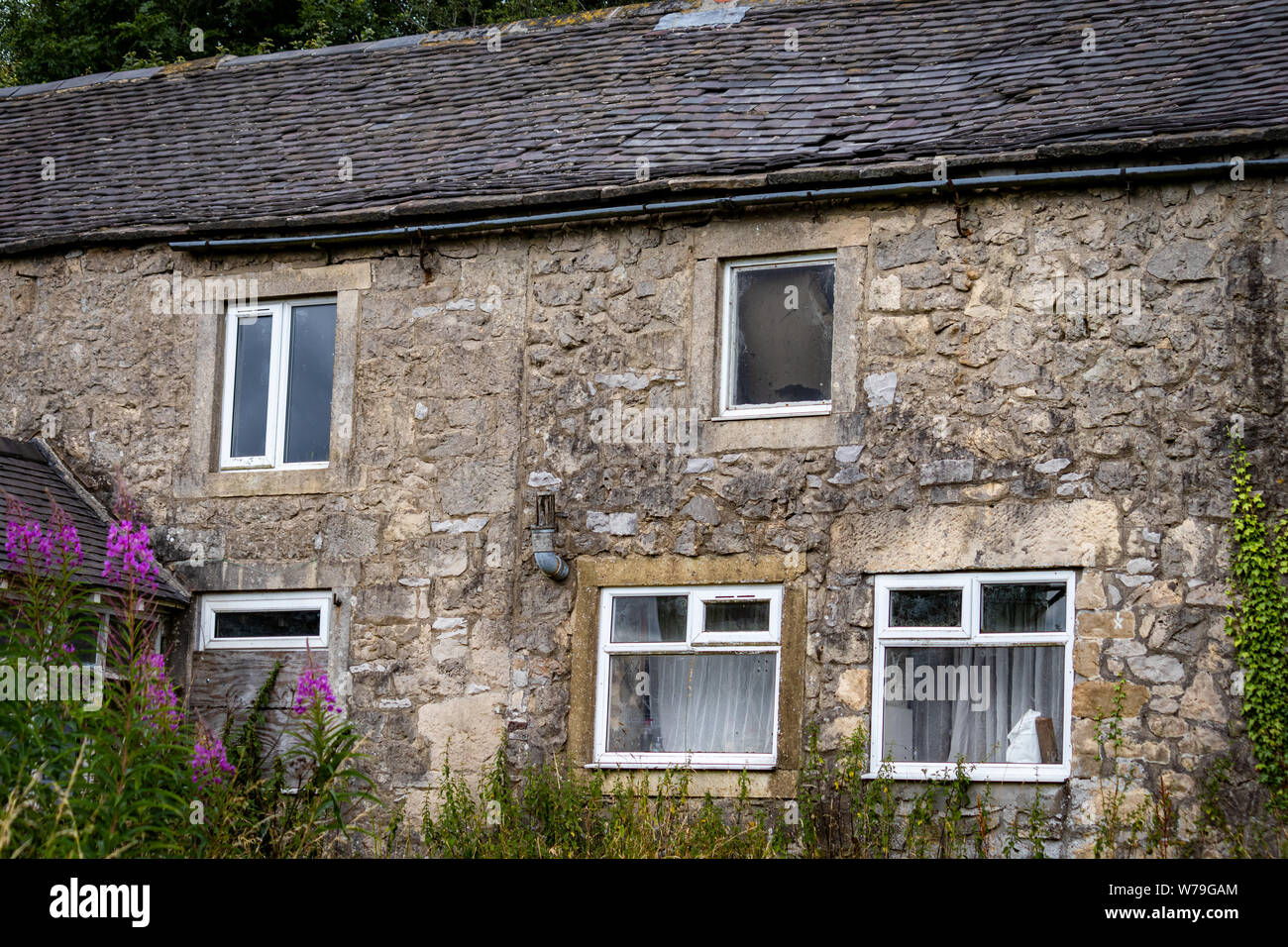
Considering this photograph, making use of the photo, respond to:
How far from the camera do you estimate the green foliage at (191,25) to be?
20812 millimetres

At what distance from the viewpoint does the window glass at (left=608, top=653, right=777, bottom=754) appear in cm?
987

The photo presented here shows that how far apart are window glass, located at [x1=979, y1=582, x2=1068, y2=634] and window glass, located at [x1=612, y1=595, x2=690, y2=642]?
6.19ft

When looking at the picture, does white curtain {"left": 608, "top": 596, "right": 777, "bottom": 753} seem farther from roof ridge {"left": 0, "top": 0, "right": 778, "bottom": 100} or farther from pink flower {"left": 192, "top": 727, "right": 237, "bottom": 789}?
roof ridge {"left": 0, "top": 0, "right": 778, "bottom": 100}

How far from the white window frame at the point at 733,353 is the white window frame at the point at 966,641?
1213 mm

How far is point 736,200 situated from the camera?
10.3m

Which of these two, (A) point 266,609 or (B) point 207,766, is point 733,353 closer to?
(A) point 266,609

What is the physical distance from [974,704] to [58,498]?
642 centimetres

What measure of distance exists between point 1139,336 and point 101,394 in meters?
7.31

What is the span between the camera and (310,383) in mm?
11430

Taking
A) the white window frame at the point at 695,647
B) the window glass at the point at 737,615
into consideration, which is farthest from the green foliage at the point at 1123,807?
the window glass at the point at 737,615

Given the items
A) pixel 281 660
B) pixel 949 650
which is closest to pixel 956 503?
pixel 949 650

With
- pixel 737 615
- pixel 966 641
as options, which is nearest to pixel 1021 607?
pixel 966 641

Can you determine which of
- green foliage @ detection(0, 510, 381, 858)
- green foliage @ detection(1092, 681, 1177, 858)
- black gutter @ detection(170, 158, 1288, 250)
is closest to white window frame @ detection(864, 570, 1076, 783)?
green foliage @ detection(1092, 681, 1177, 858)

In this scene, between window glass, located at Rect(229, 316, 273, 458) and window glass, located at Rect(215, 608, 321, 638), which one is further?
window glass, located at Rect(229, 316, 273, 458)
